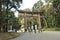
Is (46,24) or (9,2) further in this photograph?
(46,24)

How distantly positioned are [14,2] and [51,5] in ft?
77.0

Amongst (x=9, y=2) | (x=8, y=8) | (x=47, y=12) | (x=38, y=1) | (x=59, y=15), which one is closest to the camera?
(x=9, y=2)

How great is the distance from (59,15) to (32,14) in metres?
7.17

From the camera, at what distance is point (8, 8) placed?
35.7 meters

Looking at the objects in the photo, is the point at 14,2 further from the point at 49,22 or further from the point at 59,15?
the point at 49,22

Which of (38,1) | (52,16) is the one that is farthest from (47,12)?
(38,1)

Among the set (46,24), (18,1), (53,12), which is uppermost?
(18,1)

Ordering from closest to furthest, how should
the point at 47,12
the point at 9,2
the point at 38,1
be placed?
the point at 9,2
the point at 47,12
the point at 38,1

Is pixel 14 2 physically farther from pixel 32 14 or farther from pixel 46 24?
pixel 46 24

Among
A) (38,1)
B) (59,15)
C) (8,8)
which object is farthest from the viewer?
(38,1)

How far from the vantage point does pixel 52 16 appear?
55625 millimetres

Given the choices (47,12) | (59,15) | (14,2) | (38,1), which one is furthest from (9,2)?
(38,1)

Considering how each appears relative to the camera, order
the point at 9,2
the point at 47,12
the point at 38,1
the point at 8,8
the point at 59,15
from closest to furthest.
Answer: the point at 9,2 → the point at 8,8 → the point at 59,15 → the point at 47,12 → the point at 38,1

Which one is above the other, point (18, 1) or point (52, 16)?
point (18, 1)
